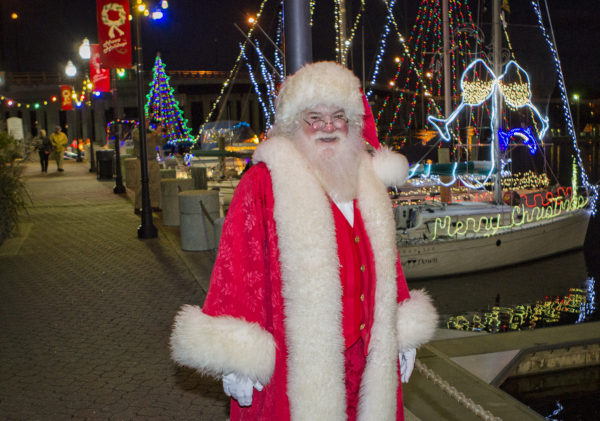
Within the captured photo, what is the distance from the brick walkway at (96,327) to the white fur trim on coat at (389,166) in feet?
7.77

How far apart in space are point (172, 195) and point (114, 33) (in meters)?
3.73

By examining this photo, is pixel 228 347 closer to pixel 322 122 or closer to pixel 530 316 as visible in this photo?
pixel 322 122

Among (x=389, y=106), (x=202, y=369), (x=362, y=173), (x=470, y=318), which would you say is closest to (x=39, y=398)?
(x=202, y=369)

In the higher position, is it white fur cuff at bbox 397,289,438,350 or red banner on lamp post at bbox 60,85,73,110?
red banner on lamp post at bbox 60,85,73,110

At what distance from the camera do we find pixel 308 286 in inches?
104

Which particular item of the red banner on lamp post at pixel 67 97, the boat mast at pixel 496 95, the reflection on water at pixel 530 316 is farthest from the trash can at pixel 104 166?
the reflection on water at pixel 530 316

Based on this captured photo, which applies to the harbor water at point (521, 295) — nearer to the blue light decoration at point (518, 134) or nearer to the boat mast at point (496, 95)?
the boat mast at point (496, 95)

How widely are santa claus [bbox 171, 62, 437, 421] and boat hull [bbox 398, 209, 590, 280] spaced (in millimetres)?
9092

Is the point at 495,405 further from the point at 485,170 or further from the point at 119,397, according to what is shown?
the point at 485,170

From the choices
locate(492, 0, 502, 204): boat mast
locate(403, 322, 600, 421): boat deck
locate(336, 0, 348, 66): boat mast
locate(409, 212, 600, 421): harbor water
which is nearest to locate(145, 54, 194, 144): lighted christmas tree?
locate(492, 0, 502, 204): boat mast

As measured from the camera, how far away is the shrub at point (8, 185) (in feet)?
36.6

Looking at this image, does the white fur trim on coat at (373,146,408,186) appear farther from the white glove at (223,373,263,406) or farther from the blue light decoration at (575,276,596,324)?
the blue light decoration at (575,276,596,324)

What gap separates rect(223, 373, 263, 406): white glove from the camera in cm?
262

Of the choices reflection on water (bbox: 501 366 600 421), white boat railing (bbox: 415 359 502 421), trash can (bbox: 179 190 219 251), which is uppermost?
trash can (bbox: 179 190 219 251)
